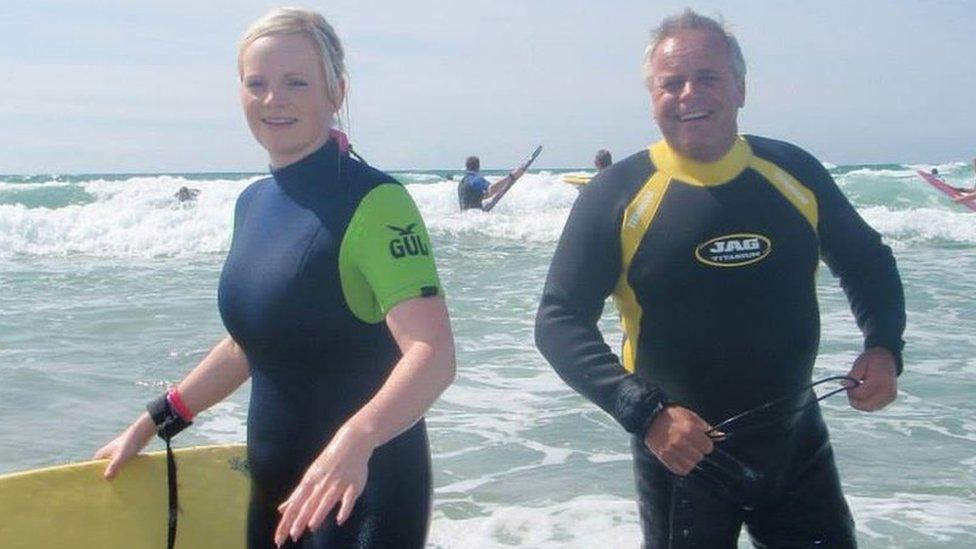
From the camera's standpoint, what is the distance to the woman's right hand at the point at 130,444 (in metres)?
2.80

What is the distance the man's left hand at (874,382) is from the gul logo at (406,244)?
3.61 feet

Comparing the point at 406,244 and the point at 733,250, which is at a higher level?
the point at 406,244

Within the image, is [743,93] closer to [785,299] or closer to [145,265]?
[785,299]

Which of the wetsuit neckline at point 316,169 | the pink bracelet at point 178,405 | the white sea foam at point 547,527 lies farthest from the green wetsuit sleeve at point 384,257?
the white sea foam at point 547,527

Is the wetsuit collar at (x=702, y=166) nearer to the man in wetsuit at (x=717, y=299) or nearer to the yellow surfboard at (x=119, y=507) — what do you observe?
the man in wetsuit at (x=717, y=299)

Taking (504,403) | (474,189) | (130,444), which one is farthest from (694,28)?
(474,189)

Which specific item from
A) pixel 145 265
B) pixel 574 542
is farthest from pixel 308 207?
pixel 145 265

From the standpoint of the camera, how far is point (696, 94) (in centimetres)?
273

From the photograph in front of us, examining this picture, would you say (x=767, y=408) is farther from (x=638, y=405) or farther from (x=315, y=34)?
(x=315, y=34)

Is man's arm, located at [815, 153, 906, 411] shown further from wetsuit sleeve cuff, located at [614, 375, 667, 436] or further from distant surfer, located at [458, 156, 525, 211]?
distant surfer, located at [458, 156, 525, 211]

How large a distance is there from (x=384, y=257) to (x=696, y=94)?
3.17 feet

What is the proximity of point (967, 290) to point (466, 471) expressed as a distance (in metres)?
9.63

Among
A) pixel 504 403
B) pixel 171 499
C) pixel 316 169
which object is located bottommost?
pixel 504 403

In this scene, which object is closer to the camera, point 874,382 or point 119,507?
point 874,382
